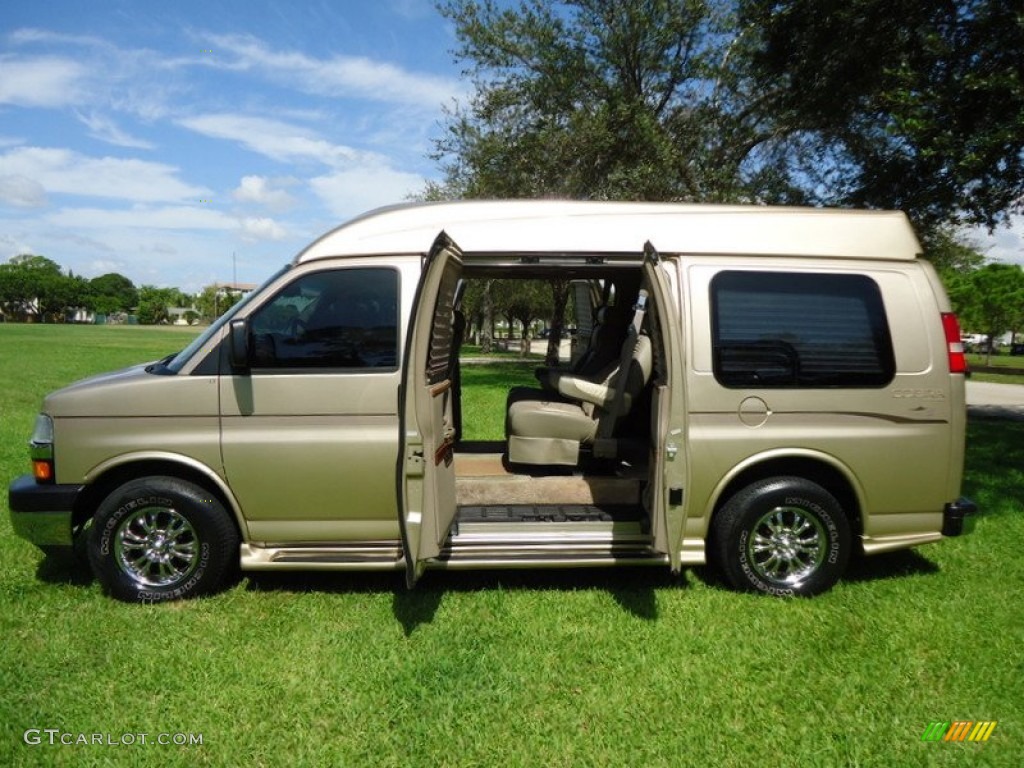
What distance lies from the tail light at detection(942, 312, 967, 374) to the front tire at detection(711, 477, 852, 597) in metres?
1.15

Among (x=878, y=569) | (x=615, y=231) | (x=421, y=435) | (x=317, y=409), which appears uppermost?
(x=615, y=231)

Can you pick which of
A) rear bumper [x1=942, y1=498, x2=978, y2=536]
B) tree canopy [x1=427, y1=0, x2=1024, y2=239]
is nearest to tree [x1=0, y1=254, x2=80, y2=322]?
tree canopy [x1=427, y1=0, x2=1024, y2=239]

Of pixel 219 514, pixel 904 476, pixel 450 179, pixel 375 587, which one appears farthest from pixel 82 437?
pixel 450 179

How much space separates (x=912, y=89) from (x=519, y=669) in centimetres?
915

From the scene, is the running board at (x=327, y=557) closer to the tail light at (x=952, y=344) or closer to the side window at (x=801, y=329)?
the side window at (x=801, y=329)

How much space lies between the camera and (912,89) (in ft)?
30.1

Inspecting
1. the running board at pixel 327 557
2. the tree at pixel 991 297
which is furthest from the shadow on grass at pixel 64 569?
the tree at pixel 991 297

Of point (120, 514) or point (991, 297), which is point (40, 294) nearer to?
point (991, 297)

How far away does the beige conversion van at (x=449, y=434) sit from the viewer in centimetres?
438

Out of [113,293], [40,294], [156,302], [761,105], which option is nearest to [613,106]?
[761,105]

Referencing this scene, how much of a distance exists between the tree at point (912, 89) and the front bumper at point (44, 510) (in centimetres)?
923

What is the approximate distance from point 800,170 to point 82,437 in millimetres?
14573

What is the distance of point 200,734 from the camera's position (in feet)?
10.4

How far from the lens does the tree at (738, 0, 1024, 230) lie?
8.44 metres
